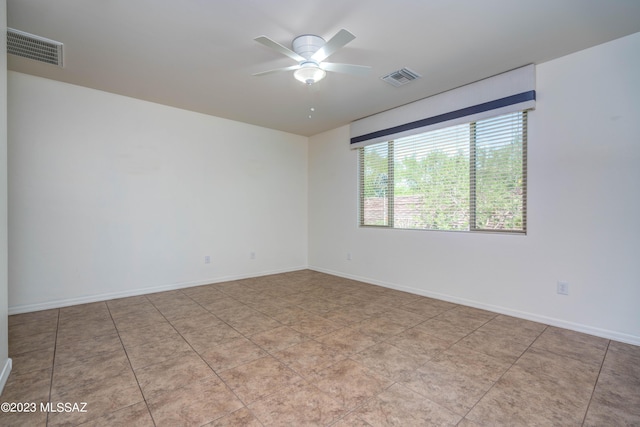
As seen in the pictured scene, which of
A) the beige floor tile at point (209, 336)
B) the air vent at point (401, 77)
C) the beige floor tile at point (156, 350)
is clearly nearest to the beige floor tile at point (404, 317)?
the beige floor tile at point (209, 336)

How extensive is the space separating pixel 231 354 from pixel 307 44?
8.94 feet

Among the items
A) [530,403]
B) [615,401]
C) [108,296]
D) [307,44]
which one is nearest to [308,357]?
[530,403]

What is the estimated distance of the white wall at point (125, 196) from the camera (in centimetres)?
328

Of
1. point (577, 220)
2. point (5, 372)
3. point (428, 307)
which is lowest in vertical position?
point (428, 307)

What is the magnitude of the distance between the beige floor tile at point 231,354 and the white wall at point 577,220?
2582 millimetres

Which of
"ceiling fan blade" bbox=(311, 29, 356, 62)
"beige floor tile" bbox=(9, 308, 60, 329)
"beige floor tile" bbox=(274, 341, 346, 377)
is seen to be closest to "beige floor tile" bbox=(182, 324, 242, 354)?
"beige floor tile" bbox=(274, 341, 346, 377)

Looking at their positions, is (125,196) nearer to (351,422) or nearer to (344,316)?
(344,316)

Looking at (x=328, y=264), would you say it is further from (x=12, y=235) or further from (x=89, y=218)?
(x=12, y=235)

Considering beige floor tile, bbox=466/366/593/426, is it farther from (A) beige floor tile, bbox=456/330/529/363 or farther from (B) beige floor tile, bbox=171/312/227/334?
(B) beige floor tile, bbox=171/312/227/334

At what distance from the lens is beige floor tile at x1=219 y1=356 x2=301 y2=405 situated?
181 cm

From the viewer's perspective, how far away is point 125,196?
3873mm

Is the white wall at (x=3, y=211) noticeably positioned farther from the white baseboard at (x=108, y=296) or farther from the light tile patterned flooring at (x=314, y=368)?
the white baseboard at (x=108, y=296)

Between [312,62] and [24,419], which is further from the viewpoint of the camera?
[312,62]

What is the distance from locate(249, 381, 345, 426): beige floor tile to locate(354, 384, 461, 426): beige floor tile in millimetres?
172
